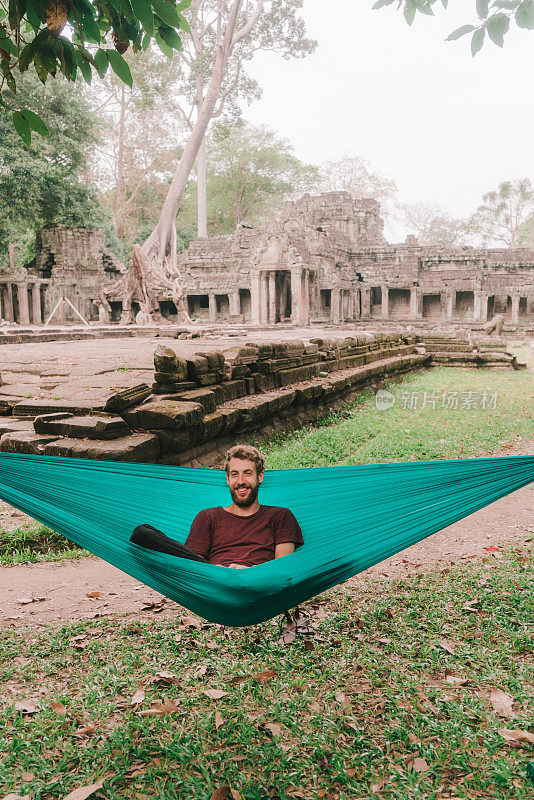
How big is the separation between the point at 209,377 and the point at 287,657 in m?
3.78

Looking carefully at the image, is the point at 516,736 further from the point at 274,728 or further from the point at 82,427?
the point at 82,427

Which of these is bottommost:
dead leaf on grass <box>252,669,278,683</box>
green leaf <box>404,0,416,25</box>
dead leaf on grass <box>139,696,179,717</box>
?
dead leaf on grass <box>252,669,278,683</box>

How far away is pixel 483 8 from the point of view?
3475 mm

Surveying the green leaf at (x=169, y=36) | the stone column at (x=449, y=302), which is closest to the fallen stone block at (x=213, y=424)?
the green leaf at (x=169, y=36)

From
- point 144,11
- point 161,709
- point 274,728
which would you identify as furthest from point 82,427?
point 274,728

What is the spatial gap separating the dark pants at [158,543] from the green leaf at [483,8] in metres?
3.43

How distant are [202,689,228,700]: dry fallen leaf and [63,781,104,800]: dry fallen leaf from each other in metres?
0.55

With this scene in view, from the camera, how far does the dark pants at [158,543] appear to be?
203 cm

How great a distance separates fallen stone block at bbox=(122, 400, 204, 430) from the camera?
4.72 m

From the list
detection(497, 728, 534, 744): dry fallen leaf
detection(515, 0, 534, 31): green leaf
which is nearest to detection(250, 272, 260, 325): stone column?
detection(515, 0, 534, 31): green leaf

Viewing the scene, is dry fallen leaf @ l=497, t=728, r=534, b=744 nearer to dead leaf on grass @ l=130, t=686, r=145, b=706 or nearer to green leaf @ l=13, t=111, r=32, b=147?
dead leaf on grass @ l=130, t=686, r=145, b=706

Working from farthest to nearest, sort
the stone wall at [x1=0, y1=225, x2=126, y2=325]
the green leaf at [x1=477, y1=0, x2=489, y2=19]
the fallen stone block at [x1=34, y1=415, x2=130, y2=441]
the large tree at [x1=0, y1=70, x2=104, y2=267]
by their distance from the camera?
the stone wall at [x1=0, y1=225, x2=126, y2=325] < the large tree at [x1=0, y1=70, x2=104, y2=267] < the fallen stone block at [x1=34, y1=415, x2=130, y2=441] < the green leaf at [x1=477, y1=0, x2=489, y2=19]

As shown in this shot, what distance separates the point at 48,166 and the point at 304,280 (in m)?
11.2

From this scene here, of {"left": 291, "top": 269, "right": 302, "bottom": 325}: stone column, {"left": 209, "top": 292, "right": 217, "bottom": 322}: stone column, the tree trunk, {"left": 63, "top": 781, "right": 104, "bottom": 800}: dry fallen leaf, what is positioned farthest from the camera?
the tree trunk
